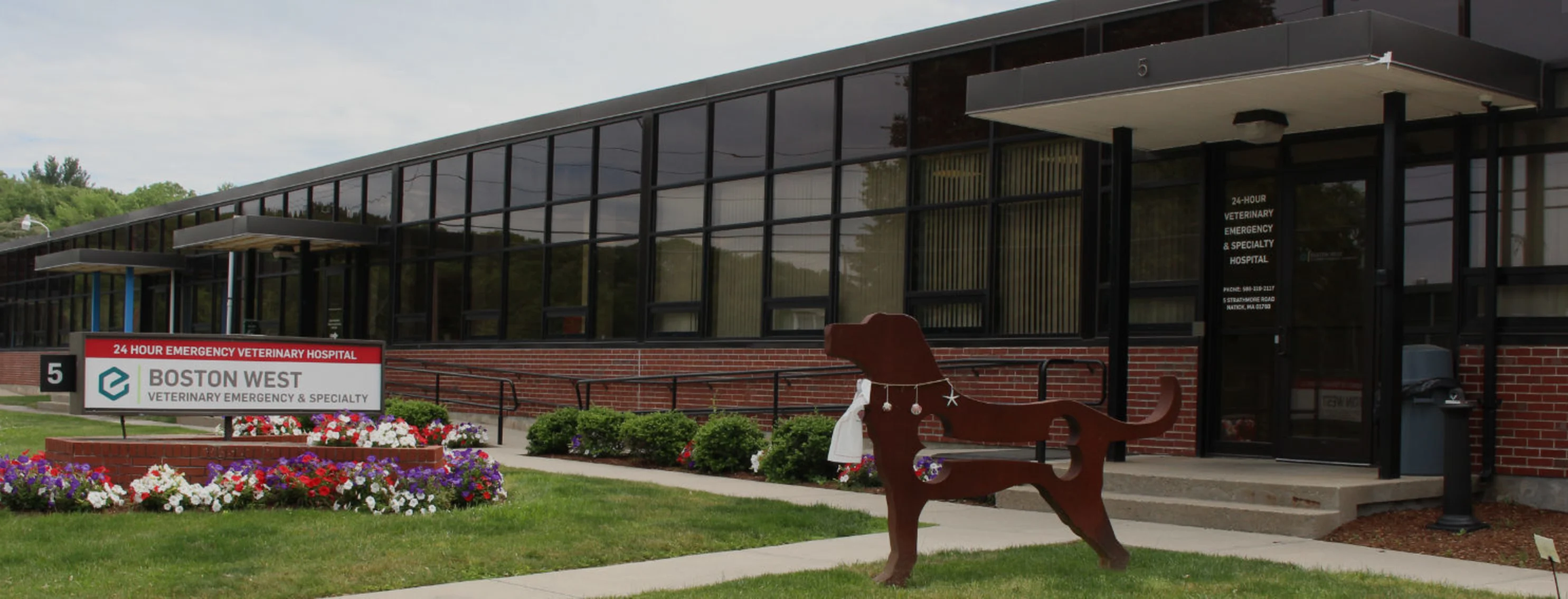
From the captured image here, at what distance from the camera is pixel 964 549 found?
8938 millimetres

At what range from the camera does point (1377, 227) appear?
1142 cm

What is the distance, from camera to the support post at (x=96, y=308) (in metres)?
36.2

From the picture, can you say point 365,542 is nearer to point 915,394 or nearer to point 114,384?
point 114,384

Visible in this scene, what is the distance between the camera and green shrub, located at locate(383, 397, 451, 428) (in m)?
17.6

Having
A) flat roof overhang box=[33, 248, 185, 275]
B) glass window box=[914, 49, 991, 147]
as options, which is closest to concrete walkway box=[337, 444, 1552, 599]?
glass window box=[914, 49, 991, 147]

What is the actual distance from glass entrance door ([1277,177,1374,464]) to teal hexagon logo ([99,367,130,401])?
9.53m

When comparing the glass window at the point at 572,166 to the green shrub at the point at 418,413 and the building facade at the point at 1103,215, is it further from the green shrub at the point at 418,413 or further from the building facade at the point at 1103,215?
the green shrub at the point at 418,413

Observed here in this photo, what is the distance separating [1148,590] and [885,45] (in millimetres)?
9593

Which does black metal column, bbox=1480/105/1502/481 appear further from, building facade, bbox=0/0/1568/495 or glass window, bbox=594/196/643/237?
glass window, bbox=594/196/643/237

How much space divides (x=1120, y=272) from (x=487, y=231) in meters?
13.2

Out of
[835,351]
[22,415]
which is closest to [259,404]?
[835,351]

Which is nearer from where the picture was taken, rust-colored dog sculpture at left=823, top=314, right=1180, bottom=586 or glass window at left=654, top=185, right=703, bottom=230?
rust-colored dog sculpture at left=823, top=314, right=1180, bottom=586

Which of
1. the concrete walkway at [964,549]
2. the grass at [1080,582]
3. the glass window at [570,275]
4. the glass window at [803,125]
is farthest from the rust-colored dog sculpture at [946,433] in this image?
the glass window at [570,275]

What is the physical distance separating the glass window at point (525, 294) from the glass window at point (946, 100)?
8013mm
